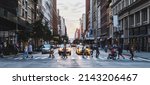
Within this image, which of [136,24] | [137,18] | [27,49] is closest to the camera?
[27,49]

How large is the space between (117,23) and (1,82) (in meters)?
109

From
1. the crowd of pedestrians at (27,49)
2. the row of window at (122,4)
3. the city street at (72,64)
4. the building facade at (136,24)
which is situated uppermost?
the row of window at (122,4)

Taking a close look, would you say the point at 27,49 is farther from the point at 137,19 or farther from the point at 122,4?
the point at 122,4

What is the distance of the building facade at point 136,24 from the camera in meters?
76.3

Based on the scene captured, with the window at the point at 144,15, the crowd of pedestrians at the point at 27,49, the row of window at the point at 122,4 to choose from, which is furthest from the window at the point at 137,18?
the crowd of pedestrians at the point at 27,49

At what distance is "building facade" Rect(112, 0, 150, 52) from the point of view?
76.3 meters

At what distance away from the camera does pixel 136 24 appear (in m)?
86.6

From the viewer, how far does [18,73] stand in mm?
4242

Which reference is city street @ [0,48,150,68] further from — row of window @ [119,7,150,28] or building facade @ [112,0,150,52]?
row of window @ [119,7,150,28]

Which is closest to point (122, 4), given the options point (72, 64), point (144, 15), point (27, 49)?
point (144, 15)

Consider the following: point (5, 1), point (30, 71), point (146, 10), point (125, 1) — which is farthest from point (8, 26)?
point (30, 71)

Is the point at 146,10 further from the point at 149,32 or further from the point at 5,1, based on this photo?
the point at 5,1

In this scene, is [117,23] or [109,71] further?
[117,23]

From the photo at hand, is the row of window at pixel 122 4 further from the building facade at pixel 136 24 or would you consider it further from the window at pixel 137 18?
the window at pixel 137 18
